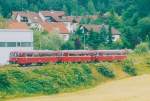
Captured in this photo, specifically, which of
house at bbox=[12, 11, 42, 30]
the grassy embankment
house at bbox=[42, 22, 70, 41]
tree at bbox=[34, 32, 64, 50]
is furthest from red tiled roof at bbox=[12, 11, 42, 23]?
the grassy embankment

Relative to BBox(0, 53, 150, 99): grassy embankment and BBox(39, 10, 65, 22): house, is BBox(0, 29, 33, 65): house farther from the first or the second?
BBox(39, 10, 65, 22): house

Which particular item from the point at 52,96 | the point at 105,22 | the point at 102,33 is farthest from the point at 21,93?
the point at 105,22

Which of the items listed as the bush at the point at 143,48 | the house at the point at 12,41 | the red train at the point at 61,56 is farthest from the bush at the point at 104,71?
the bush at the point at 143,48

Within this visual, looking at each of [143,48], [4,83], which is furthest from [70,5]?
[4,83]

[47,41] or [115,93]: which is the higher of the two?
[47,41]

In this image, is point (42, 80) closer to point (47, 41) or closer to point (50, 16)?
point (47, 41)

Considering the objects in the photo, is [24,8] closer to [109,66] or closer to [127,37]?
[127,37]
